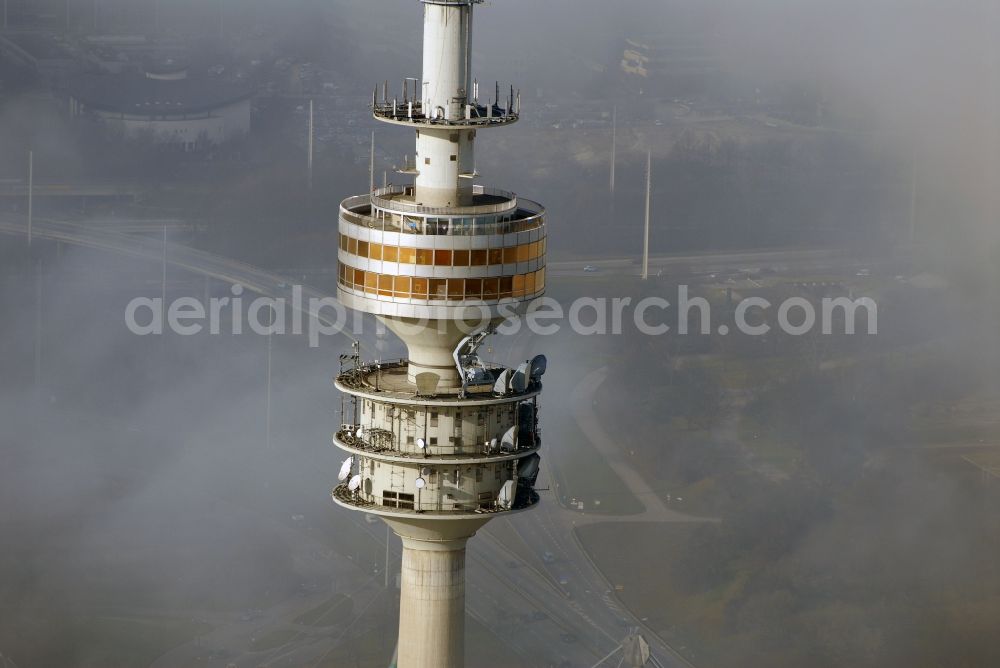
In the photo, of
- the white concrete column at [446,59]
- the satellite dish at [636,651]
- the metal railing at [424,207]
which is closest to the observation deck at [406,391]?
the metal railing at [424,207]

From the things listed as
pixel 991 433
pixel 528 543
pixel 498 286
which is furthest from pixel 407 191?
pixel 991 433

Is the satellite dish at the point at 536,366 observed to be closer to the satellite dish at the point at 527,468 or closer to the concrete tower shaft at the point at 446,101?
the satellite dish at the point at 527,468

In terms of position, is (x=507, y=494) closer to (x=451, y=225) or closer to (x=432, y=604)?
(x=432, y=604)

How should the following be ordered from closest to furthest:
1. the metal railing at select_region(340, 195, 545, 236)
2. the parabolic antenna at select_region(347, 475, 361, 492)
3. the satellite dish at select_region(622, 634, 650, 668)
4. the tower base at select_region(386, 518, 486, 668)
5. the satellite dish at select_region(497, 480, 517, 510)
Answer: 1. the metal railing at select_region(340, 195, 545, 236)
2. the satellite dish at select_region(497, 480, 517, 510)
3. the parabolic antenna at select_region(347, 475, 361, 492)
4. the tower base at select_region(386, 518, 486, 668)
5. the satellite dish at select_region(622, 634, 650, 668)

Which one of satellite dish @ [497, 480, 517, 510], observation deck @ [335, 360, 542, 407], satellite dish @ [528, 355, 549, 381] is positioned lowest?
satellite dish @ [497, 480, 517, 510]

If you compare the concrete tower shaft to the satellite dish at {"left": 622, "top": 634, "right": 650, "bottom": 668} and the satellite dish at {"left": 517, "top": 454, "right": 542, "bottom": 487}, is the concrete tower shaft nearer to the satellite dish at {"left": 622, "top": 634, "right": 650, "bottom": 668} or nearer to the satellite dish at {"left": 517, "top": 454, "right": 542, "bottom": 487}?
the satellite dish at {"left": 517, "top": 454, "right": 542, "bottom": 487}

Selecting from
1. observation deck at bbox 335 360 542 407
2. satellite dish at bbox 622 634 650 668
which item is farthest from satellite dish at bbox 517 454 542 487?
satellite dish at bbox 622 634 650 668
